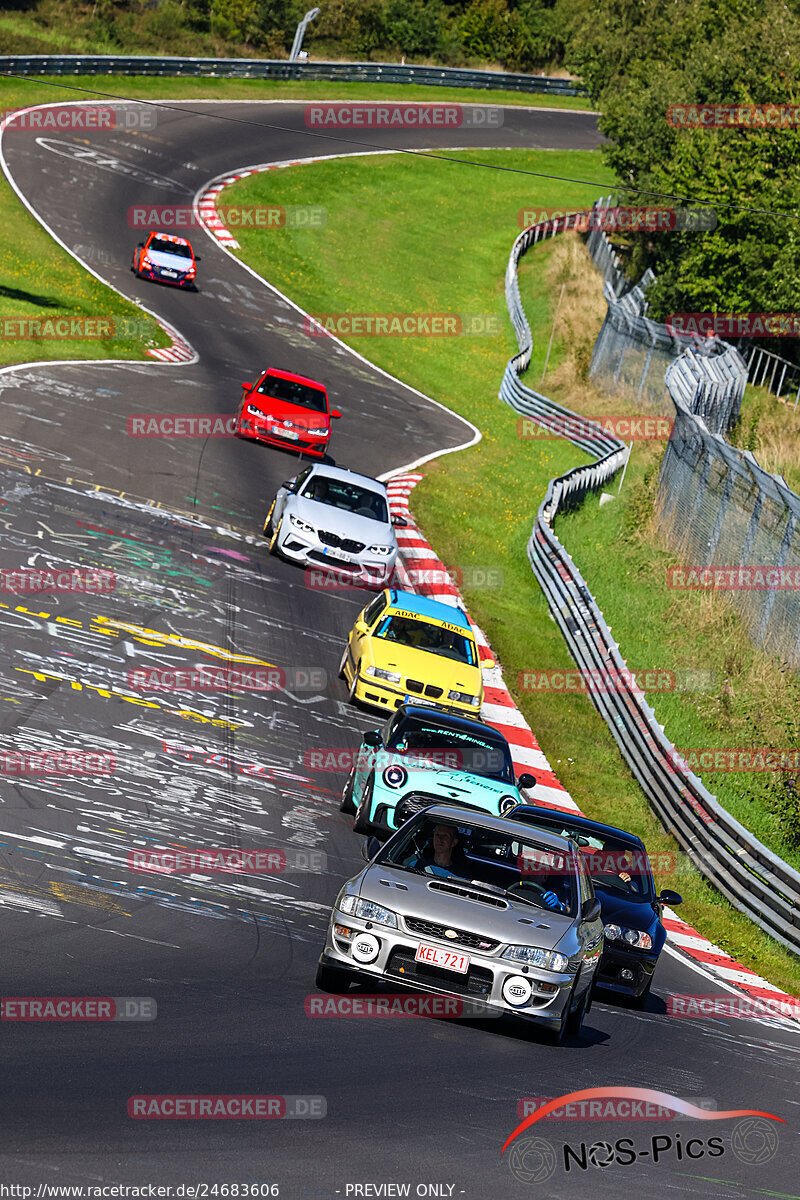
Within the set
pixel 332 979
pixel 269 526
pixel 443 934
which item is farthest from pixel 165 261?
pixel 443 934

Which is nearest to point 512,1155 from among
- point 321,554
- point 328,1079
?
point 328,1079

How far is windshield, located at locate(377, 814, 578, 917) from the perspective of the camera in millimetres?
10070

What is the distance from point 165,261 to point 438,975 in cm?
3576

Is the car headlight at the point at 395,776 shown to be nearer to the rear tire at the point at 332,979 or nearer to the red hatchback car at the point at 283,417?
the rear tire at the point at 332,979

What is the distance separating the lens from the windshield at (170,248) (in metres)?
42.7

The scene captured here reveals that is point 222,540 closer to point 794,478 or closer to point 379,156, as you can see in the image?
point 794,478

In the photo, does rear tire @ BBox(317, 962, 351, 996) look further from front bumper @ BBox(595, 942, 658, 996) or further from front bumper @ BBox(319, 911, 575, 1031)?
front bumper @ BBox(595, 942, 658, 996)

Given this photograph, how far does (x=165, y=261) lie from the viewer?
42.5m

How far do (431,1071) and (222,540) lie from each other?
1565 cm

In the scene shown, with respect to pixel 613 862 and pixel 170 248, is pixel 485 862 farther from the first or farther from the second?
pixel 170 248

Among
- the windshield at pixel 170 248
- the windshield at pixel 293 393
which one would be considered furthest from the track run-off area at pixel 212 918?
the windshield at pixel 170 248

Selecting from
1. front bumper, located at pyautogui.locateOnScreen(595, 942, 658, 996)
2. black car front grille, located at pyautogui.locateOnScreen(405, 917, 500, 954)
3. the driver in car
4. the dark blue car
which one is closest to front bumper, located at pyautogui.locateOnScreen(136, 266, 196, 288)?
the dark blue car

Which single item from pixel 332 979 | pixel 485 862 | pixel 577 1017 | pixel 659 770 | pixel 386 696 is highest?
pixel 485 862

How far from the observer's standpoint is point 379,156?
65.5m
